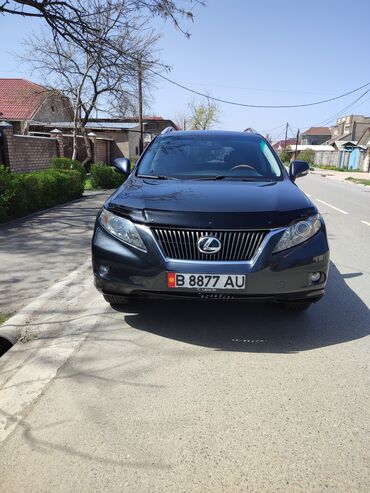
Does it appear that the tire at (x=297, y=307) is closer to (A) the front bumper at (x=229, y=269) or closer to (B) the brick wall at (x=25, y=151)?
(A) the front bumper at (x=229, y=269)

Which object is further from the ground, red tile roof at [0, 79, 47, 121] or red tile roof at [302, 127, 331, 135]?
red tile roof at [0, 79, 47, 121]

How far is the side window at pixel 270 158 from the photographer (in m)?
4.68

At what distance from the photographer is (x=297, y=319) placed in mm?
4027

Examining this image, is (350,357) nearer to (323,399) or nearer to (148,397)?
(323,399)

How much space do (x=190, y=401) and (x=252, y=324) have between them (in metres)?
1.32

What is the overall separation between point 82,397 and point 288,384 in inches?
53.7

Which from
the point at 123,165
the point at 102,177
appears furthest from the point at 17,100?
the point at 123,165

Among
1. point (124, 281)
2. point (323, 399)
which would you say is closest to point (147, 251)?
point (124, 281)

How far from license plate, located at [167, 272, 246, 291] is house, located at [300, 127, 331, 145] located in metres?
121

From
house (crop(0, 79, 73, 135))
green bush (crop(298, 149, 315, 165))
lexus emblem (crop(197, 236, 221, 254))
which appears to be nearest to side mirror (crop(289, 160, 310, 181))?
lexus emblem (crop(197, 236, 221, 254))

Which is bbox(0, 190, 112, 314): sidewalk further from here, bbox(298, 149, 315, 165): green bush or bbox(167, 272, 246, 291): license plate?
bbox(298, 149, 315, 165): green bush

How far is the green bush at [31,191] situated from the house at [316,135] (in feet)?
373

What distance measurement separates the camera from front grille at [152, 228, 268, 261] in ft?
10.7

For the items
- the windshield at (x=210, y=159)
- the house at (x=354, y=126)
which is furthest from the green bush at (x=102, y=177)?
the house at (x=354, y=126)
